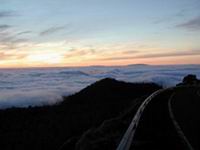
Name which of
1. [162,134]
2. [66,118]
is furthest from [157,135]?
[66,118]

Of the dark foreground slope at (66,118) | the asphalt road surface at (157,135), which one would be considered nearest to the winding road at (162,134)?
the asphalt road surface at (157,135)

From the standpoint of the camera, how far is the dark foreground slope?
66.7ft

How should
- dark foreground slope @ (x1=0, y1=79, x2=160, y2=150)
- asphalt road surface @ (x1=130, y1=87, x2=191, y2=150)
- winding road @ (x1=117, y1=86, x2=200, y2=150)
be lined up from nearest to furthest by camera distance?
winding road @ (x1=117, y1=86, x2=200, y2=150) < asphalt road surface @ (x1=130, y1=87, x2=191, y2=150) < dark foreground slope @ (x1=0, y1=79, x2=160, y2=150)

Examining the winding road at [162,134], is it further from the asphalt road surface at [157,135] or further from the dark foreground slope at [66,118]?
the dark foreground slope at [66,118]

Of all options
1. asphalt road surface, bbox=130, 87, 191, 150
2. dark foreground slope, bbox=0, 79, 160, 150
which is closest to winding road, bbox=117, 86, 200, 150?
asphalt road surface, bbox=130, 87, 191, 150

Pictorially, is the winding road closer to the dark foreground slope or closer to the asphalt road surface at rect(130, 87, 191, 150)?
the asphalt road surface at rect(130, 87, 191, 150)

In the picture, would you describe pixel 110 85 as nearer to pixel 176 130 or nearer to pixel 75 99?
pixel 75 99

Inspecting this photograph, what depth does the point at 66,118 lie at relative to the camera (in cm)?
2838

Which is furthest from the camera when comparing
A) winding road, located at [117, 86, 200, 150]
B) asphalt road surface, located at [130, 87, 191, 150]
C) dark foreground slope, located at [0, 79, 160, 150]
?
dark foreground slope, located at [0, 79, 160, 150]

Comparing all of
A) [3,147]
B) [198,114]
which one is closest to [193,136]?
[198,114]

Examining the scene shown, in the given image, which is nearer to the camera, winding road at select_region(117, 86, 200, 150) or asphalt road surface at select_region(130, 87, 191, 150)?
winding road at select_region(117, 86, 200, 150)

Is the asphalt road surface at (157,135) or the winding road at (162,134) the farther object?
the asphalt road surface at (157,135)

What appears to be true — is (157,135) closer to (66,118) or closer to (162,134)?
(162,134)

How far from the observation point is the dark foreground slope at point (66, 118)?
Result: 20.3m
